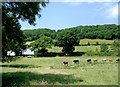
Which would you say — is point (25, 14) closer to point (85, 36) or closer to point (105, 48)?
point (105, 48)

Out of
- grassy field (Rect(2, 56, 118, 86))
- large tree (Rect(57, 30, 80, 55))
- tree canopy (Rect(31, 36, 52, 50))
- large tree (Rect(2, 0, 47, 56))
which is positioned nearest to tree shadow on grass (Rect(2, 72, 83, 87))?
grassy field (Rect(2, 56, 118, 86))

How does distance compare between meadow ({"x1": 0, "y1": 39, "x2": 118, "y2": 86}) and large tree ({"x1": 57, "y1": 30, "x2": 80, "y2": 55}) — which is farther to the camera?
large tree ({"x1": 57, "y1": 30, "x2": 80, "y2": 55})

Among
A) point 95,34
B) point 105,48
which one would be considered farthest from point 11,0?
point 95,34

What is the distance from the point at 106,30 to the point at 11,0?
11700cm

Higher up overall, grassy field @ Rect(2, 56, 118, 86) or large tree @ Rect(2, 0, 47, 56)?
large tree @ Rect(2, 0, 47, 56)

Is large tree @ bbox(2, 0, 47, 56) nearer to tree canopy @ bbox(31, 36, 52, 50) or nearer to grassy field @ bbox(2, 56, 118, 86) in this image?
→ grassy field @ bbox(2, 56, 118, 86)

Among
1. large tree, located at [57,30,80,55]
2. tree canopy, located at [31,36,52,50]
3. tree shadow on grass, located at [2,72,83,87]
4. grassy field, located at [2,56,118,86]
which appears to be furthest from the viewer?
tree canopy, located at [31,36,52,50]

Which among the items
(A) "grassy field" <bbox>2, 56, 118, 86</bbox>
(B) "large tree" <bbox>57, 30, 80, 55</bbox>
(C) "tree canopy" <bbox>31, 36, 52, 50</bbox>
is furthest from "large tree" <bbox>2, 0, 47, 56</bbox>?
(C) "tree canopy" <bbox>31, 36, 52, 50</bbox>

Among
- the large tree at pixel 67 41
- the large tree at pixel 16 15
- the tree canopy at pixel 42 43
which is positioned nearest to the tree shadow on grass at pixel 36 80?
the large tree at pixel 16 15

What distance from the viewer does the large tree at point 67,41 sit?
7718 cm

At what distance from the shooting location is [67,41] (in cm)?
8038

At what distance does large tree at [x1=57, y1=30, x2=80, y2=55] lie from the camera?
77175 mm

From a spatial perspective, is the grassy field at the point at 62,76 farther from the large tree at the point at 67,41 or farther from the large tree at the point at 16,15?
the large tree at the point at 67,41

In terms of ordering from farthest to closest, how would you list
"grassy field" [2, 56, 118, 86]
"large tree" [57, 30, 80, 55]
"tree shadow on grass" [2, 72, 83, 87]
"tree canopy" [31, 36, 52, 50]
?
"tree canopy" [31, 36, 52, 50]
"large tree" [57, 30, 80, 55]
"grassy field" [2, 56, 118, 86]
"tree shadow on grass" [2, 72, 83, 87]
